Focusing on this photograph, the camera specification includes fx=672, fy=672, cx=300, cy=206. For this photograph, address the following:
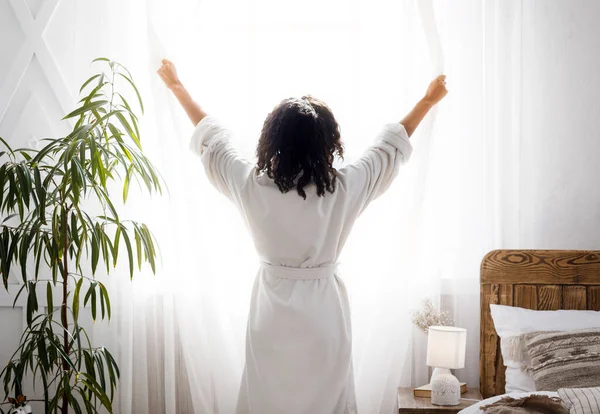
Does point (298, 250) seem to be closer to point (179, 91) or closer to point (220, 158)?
point (220, 158)

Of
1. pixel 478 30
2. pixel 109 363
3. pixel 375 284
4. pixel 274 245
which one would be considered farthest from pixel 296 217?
pixel 478 30

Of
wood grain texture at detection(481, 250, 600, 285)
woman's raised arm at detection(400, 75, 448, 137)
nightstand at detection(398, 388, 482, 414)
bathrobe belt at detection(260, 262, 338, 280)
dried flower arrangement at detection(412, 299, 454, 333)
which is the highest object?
woman's raised arm at detection(400, 75, 448, 137)

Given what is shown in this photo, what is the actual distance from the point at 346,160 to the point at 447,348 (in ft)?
2.81

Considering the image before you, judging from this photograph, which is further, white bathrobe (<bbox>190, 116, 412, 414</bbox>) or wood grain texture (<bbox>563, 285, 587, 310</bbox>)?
wood grain texture (<bbox>563, 285, 587, 310</bbox>)

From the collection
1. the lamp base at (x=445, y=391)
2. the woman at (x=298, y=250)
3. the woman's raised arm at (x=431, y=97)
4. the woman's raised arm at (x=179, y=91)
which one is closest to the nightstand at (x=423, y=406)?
the lamp base at (x=445, y=391)

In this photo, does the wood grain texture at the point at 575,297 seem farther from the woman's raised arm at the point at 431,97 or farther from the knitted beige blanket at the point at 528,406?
the woman's raised arm at the point at 431,97

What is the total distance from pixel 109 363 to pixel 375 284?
1.10 metres

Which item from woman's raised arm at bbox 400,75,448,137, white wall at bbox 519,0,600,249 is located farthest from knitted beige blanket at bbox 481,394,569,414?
woman's raised arm at bbox 400,75,448,137

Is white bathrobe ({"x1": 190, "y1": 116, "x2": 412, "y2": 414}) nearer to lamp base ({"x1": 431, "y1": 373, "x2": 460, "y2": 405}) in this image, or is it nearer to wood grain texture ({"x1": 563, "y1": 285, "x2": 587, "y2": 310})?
lamp base ({"x1": 431, "y1": 373, "x2": 460, "y2": 405})

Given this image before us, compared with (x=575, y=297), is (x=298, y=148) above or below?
above

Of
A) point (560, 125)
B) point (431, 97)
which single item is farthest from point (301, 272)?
point (560, 125)

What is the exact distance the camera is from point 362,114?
282 centimetres

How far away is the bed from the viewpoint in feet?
8.79

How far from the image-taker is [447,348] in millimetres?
2553
